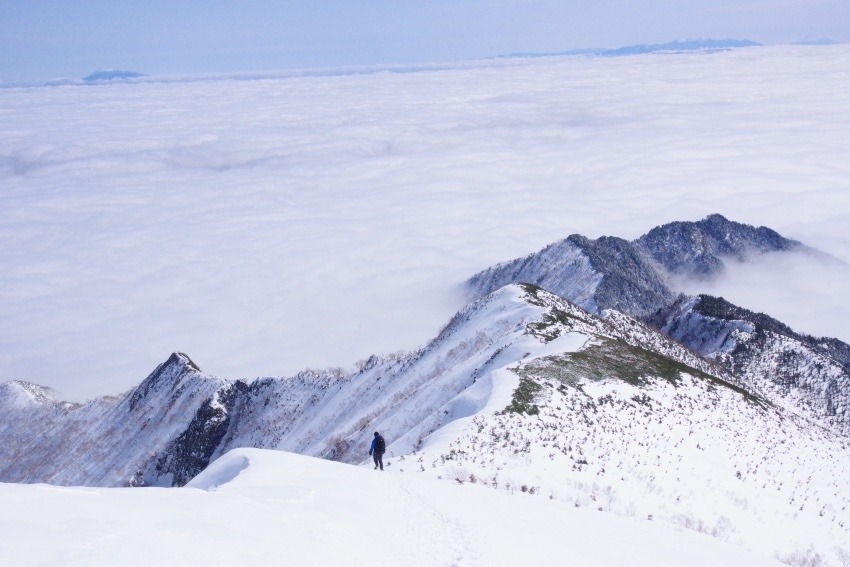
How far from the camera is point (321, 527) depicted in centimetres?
1321

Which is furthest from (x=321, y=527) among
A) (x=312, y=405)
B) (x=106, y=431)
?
(x=106, y=431)

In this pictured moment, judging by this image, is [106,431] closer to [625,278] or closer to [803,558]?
[803,558]

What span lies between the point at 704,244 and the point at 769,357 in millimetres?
71005

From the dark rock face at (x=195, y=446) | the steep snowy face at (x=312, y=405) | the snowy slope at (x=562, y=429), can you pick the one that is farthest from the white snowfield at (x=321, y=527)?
the dark rock face at (x=195, y=446)

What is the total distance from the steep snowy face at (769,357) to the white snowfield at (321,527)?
40.2 m

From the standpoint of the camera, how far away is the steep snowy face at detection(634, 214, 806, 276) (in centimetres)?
11900

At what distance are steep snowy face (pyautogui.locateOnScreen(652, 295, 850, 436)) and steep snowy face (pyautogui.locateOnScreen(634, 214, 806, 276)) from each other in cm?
4740

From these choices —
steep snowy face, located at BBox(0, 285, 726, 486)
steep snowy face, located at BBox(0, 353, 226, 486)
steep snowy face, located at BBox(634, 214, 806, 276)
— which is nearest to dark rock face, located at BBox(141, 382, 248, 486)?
steep snowy face, located at BBox(0, 285, 726, 486)

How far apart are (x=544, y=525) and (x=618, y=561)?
1.94 meters

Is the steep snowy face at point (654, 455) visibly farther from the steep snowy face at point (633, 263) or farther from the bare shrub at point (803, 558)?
the steep snowy face at point (633, 263)

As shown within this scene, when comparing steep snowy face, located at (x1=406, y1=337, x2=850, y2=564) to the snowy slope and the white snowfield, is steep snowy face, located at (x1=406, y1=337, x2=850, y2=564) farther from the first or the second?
the white snowfield

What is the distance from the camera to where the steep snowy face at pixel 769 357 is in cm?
5050

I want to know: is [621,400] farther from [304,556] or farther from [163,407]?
[163,407]

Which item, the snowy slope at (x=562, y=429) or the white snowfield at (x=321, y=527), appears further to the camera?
the snowy slope at (x=562, y=429)
